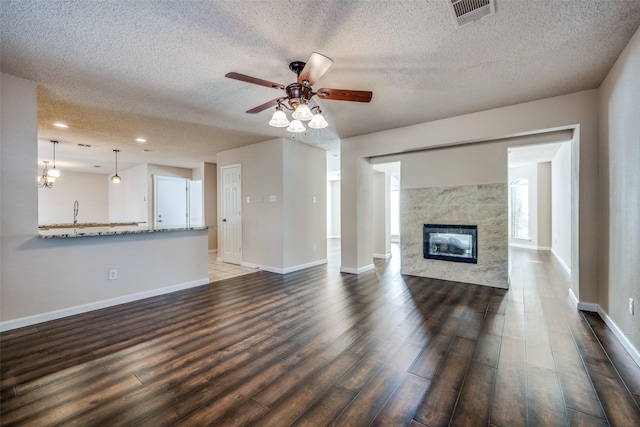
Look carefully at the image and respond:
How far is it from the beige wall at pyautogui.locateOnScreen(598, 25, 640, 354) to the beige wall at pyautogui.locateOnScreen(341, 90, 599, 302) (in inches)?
5.1

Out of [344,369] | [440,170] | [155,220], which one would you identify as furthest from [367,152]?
[155,220]

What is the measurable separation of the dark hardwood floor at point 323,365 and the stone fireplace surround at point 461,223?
77cm

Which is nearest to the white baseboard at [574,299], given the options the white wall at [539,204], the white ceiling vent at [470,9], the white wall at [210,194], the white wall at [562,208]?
the white wall at [562,208]

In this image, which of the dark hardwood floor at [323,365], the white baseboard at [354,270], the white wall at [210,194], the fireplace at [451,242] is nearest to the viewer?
the dark hardwood floor at [323,365]

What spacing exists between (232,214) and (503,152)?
Result: 17.4 feet

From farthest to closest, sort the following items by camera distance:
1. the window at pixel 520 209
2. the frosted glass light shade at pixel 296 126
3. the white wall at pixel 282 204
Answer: the window at pixel 520 209, the white wall at pixel 282 204, the frosted glass light shade at pixel 296 126

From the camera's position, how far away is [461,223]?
174 inches

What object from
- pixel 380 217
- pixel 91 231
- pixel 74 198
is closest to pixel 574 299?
pixel 380 217

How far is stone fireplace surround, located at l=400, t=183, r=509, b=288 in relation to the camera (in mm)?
4117

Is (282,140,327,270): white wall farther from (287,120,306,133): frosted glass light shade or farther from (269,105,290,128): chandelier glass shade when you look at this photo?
(269,105,290,128): chandelier glass shade

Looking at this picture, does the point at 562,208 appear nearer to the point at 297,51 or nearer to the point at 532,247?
the point at 532,247

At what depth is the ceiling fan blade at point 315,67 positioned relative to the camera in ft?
6.56

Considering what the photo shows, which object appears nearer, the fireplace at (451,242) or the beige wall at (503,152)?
the beige wall at (503,152)

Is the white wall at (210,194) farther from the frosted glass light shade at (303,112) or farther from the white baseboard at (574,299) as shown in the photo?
the white baseboard at (574,299)
